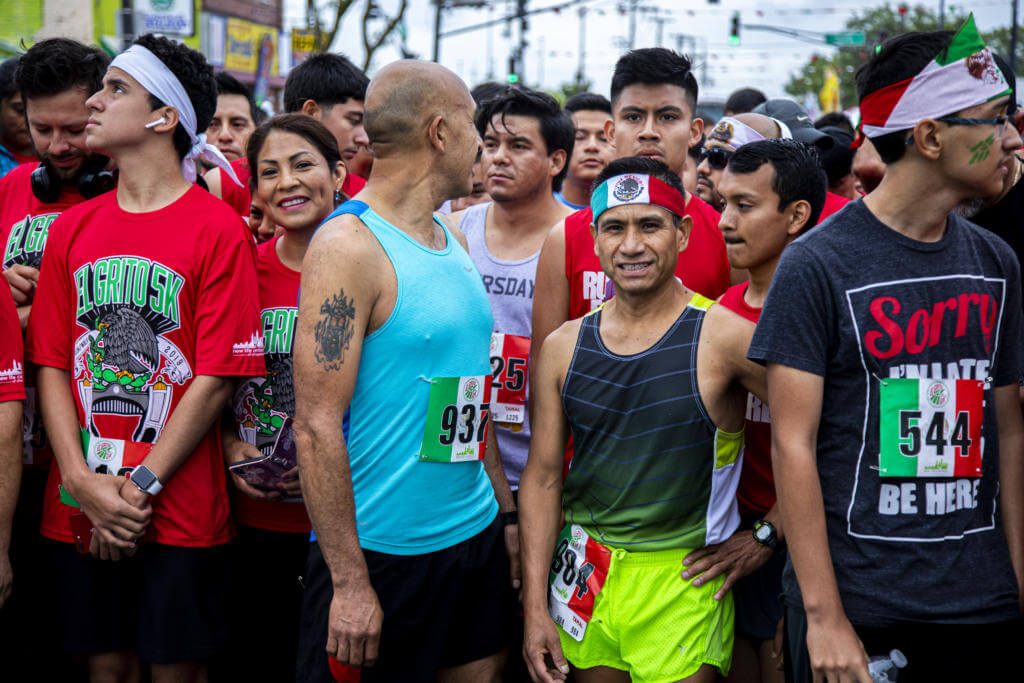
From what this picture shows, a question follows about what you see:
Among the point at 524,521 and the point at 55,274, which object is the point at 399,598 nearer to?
the point at 524,521

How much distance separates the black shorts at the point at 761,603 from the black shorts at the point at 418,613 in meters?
0.99

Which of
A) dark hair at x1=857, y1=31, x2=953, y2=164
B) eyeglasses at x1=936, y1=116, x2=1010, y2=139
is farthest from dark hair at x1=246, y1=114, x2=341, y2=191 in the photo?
eyeglasses at x1=936, y1=116, x2=1010, y2=139

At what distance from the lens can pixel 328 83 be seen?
5375mm

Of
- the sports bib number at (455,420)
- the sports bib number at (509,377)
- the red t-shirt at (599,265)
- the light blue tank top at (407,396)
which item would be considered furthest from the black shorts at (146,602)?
the red t-shirt at (599,265)

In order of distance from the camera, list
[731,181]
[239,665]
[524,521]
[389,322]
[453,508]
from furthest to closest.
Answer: [239,665], [731,181], [524,521], [453,508], [389,322]

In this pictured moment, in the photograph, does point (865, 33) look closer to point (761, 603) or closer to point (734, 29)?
point (734, 29)

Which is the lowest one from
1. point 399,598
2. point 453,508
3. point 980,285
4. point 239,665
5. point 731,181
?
point 239,665

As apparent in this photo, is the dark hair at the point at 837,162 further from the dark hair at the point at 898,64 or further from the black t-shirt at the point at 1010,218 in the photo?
the dark hair at the point at 898,64

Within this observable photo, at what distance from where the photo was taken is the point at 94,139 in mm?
3316

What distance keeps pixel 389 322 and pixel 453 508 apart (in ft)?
2.17

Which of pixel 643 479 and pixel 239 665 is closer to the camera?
pixel 643 479

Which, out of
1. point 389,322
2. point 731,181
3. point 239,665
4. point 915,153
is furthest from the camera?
point 239,665

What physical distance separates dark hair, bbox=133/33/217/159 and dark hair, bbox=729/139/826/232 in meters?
2.10

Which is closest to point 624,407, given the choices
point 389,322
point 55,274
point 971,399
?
point 389,322
